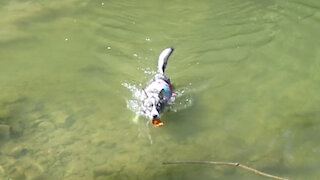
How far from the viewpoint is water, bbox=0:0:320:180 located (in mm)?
5211

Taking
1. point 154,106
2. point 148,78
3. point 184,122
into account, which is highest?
point 154,106

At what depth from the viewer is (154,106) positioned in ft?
17.4

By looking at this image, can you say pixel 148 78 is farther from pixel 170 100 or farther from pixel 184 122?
pixel 184 122

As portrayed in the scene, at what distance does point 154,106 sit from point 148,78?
1.14 m

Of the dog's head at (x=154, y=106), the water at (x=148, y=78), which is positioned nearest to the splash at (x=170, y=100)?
the water at (x=148, y=78)

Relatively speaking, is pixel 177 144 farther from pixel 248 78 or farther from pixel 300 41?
pixel 300 41

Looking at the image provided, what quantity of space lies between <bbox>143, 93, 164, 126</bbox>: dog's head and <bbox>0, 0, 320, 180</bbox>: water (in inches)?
11.1

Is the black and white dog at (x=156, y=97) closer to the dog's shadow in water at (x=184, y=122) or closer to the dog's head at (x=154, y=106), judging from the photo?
the dog's head at (x=154, y=106)

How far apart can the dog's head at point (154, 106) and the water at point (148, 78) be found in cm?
28

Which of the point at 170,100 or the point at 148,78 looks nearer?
the point at 170,100

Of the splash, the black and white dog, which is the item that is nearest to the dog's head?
the black and white dog

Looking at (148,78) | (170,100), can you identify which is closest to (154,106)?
(170,100)

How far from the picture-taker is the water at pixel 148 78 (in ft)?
17.1

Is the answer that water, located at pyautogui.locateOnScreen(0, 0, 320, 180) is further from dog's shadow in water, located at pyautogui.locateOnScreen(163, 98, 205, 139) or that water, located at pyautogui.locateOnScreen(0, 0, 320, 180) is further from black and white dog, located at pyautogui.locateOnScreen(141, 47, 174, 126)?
black and white dog, located at pyautogui.locateOnScreen(141, 47, 174, 126)
